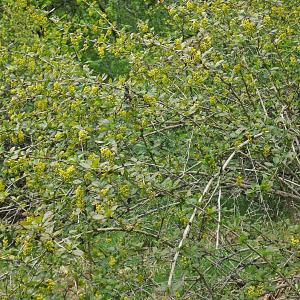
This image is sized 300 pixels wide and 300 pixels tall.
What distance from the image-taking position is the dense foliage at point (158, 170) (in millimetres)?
2762

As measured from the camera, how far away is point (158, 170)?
333 cm

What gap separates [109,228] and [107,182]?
203 mm

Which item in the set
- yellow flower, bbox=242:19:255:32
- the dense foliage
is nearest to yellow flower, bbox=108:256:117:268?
the dense foliage

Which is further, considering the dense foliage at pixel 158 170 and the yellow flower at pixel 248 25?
the yellow flower at pixel 248 25

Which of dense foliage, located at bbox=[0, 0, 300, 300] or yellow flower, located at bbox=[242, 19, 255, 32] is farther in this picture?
yellow flower, located at bbox=[242, 19, 255, 32]

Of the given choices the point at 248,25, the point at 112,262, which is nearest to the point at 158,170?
the point at 112,262

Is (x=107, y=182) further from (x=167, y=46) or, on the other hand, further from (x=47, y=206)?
(x=167, y=46)

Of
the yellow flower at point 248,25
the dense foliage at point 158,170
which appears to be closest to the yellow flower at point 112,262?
the dense foliage at point 158,170

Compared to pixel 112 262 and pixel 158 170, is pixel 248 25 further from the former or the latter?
pixel 112 262

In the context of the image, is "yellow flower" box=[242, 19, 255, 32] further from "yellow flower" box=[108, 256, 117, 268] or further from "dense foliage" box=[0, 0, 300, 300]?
"yellow flower" box=[108, 256, 117, 268]

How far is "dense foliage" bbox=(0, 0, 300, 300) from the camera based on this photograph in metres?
2.76

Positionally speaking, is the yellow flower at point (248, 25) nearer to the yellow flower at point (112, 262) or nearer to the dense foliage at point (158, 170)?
the dense foliage at point (158, 170)

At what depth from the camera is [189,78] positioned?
3.46 m

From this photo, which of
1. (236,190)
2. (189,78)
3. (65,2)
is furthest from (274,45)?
(65,2)
